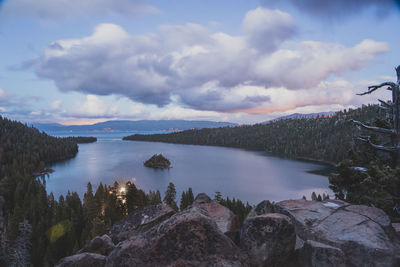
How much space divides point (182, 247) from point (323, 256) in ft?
16.9

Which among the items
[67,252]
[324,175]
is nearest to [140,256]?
[67,252]

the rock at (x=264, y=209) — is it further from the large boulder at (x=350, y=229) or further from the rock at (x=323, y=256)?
the rock at (x=323, y=256)

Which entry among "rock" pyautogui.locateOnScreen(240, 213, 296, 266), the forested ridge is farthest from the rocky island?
the forested ridge

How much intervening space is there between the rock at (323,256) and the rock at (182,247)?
260 cm

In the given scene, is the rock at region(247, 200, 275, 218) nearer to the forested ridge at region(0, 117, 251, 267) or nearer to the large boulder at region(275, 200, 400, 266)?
the large boulder at region(275, 200, 400, 266)

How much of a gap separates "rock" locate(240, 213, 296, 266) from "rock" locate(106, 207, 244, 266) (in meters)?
0.70

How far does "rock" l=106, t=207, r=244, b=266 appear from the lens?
7531mm

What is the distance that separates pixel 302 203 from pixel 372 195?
904 cm

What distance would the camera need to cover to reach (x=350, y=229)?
973 centimetres

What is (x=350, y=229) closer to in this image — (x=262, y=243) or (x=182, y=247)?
(x=262, y=243)

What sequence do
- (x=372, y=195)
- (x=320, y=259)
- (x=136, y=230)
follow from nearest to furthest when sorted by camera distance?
(x=320, y=259) → (x=136, y=230) → (x=372, y=195)

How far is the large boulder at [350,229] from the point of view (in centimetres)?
861

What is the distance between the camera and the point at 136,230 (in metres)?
12.0

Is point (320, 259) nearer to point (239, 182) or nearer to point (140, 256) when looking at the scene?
point (140, 256)
